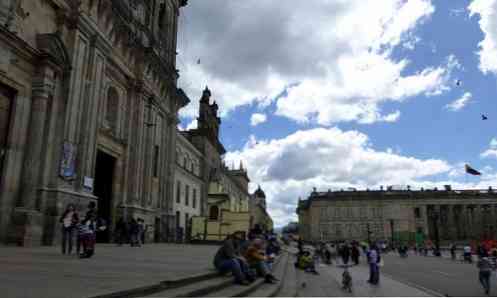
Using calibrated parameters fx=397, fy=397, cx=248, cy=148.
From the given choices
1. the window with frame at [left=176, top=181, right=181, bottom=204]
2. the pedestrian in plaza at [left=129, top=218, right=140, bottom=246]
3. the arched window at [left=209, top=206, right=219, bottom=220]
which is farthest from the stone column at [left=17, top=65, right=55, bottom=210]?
the arched window at [left=209, top=206, right=219, bottom=220]

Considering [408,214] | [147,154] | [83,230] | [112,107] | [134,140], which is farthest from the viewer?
[408,214]

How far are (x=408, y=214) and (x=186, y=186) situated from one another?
66722 mm

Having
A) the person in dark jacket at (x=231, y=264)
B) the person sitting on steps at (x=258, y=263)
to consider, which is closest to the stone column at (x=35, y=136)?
the person sitting on steps at (x=258, y=263)

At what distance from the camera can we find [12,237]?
13.8m

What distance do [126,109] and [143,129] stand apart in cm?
193

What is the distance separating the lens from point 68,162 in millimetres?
16672

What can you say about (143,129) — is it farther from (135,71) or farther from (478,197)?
(478,197)

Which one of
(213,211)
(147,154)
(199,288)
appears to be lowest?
(199,288)

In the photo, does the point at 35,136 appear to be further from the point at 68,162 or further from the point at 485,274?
the point at 485,274

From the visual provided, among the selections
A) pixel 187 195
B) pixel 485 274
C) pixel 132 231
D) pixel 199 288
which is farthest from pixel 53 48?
pixel 187 195

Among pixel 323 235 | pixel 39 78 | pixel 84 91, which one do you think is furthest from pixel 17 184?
pixel 323 235

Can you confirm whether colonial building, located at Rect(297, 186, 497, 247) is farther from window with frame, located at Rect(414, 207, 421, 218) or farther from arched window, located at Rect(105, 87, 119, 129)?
arched window, located at Rect(105, 87, 119, 129)

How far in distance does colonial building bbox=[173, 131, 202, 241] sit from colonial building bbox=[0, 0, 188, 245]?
8630 millimetres

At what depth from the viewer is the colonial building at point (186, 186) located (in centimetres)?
3750
